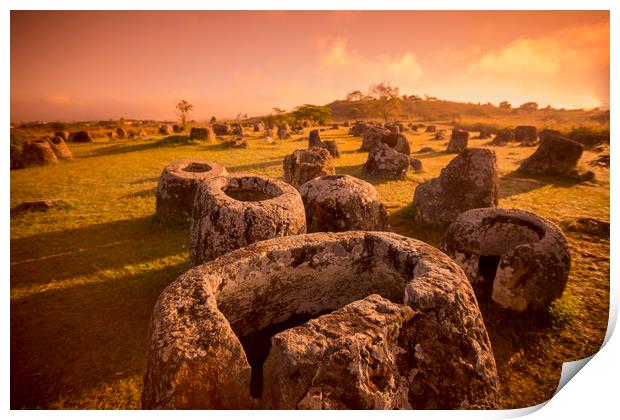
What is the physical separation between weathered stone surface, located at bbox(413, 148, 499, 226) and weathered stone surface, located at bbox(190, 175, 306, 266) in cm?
401

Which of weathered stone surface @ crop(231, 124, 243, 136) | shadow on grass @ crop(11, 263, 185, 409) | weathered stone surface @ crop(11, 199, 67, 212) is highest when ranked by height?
weathered stone surface @ crop(231, 124, 243, 136)

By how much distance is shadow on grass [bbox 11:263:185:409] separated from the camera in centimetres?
312

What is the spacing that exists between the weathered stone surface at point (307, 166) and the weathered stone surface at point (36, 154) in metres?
11.5

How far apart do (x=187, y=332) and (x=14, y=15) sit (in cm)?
378

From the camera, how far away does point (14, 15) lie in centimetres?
314

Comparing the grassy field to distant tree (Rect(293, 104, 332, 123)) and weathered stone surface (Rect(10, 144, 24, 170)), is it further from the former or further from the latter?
distant tree (Rect(293, 104, 332, 123))

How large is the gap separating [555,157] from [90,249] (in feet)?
48.1

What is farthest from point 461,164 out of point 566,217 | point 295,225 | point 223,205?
point 223,205

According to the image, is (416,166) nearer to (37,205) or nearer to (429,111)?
(37,205)

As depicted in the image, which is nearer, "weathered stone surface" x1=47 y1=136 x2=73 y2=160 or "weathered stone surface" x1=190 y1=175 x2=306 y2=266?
"weathered stone surface" x1=190 y1=175 x2=306 y2=266

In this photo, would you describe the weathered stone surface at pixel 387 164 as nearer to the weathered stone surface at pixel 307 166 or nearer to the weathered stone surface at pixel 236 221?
the weathered stone surface at pixel 307 166

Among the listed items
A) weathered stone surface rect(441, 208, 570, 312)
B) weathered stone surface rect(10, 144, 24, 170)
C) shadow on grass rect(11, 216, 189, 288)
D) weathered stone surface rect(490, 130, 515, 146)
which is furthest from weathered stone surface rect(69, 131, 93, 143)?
weathered stone surface rect(490, 130, 515, 146)

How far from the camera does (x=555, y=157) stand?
38.4 ft

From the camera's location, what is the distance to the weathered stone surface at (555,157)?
37.7 ft
